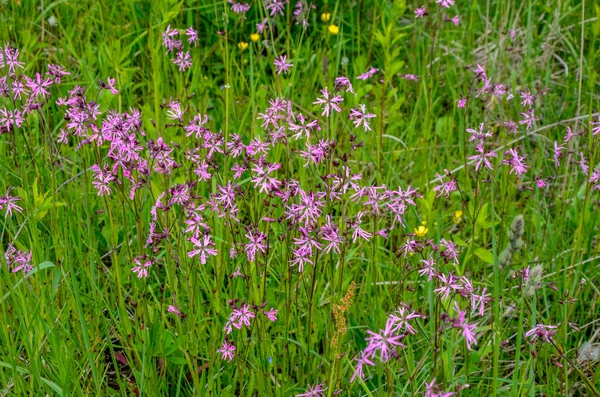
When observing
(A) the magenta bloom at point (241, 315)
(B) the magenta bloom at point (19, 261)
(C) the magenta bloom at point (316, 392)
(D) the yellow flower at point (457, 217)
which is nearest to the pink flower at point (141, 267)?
(A) the magenta bloom at point (241, 315)

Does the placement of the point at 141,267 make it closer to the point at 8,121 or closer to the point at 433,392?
the point at 8,121

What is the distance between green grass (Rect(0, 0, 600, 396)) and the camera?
2361mm

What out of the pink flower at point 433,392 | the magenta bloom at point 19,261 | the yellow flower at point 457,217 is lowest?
the yellow flower at point 457,217

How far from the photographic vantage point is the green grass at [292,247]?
7.75 feet

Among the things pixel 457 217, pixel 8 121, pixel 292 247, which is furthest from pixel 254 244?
pixel 457 217

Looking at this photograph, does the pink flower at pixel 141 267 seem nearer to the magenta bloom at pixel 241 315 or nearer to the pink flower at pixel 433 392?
the magenta bloom at pixel 241 315

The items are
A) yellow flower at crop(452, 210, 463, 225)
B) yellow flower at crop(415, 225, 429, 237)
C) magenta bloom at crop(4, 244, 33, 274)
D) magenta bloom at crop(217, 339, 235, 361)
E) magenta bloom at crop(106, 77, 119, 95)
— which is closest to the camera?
magenta bloom at crop(217, 339, 235, 361)

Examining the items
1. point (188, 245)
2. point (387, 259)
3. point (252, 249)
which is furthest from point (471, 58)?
point (252, 249)

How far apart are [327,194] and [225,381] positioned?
866 millimetres

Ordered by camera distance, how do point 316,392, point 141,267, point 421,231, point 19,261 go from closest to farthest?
point 316,392, point 141,267, point 19,261, point 421,231

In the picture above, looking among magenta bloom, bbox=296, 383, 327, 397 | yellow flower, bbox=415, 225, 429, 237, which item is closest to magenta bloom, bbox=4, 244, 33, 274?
magenta bloom, bbox=296, 383, 327, 397

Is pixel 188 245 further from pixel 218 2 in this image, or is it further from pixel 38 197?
pixel 218 2

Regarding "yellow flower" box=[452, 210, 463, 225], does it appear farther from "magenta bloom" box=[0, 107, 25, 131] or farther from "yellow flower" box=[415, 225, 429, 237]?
"magenta bloom" box=[0, 107, 25, 131]

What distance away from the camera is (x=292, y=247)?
270cm
